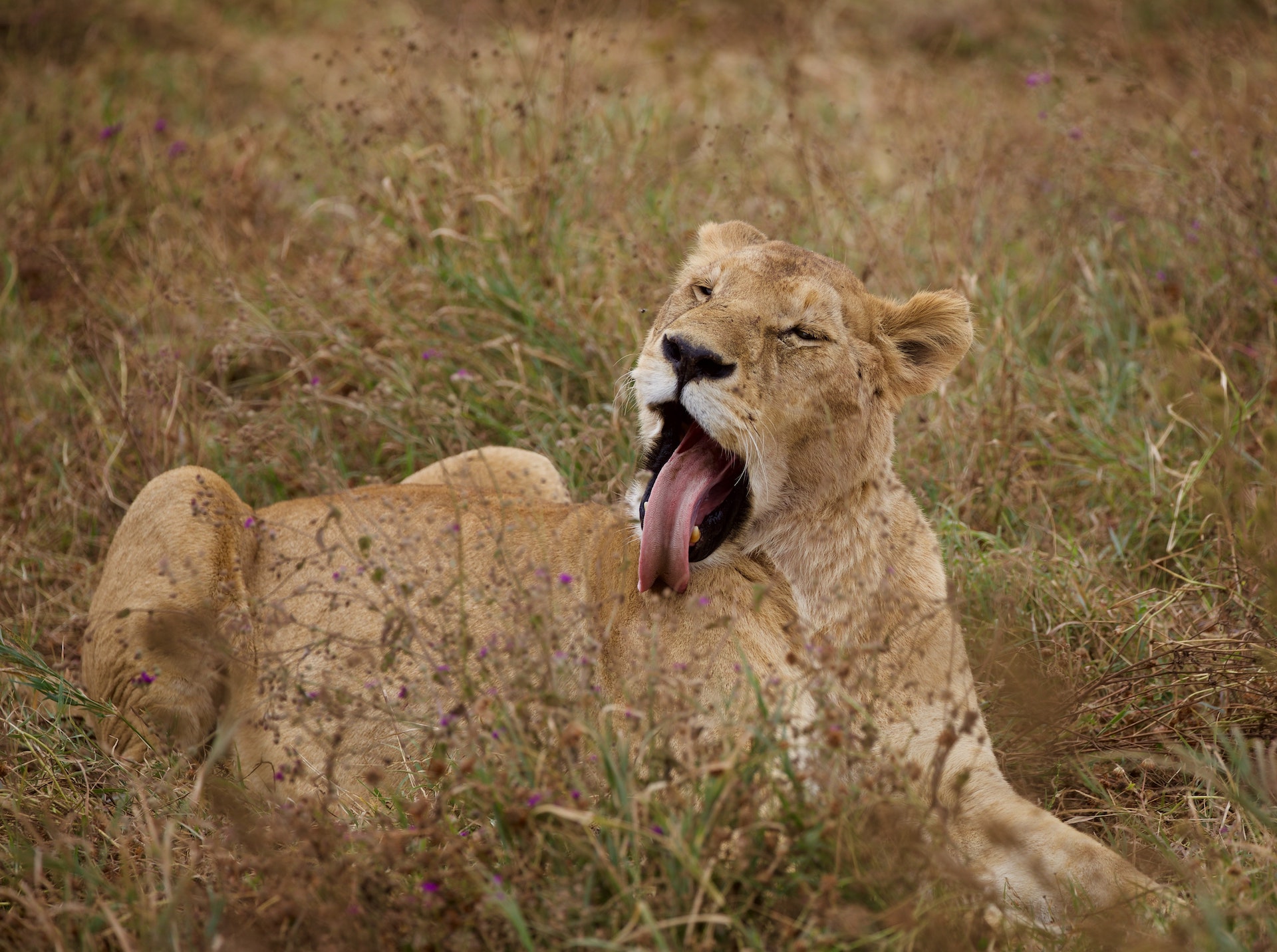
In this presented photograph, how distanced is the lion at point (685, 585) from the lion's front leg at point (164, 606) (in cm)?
1

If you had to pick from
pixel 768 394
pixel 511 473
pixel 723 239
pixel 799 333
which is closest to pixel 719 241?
pixel 723 239

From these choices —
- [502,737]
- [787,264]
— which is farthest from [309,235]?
[502,737]

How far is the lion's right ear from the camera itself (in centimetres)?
404

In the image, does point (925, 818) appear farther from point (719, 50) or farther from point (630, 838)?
point (719, 50)

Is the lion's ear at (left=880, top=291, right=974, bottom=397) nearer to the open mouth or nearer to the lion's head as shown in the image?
the lion's head

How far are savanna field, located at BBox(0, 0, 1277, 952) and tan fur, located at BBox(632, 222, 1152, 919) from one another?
0.32 m

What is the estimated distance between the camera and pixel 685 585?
333 centimetres

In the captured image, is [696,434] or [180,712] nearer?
[696,434]

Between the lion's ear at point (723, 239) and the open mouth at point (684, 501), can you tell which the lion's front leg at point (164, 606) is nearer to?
the open mouth at point (684, 501)

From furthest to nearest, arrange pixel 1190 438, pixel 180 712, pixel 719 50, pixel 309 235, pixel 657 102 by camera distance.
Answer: pixel 719 50 → pixel 657 102 → pixel 309 235 → pixel 1190 438 → pixel 180 712

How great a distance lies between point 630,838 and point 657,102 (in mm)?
6968

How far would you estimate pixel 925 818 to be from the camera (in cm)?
246

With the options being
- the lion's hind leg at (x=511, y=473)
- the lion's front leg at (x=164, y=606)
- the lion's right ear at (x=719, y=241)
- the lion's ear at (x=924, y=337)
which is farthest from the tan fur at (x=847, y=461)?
the lion's front leg at (x=164, y=606)

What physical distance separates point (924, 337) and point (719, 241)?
851mm
